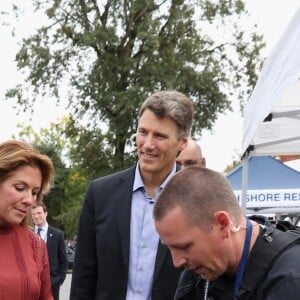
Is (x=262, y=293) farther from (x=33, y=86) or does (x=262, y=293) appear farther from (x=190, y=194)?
(x=33, y=86)

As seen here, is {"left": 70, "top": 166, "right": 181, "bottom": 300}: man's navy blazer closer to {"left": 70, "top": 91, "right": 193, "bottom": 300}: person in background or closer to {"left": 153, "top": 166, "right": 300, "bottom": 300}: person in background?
{"left": 70, "top": 91, "right": 193, "bottom": 300}: person in background

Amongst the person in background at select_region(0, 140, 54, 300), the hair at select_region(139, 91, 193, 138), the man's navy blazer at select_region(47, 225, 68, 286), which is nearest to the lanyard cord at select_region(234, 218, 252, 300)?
the hair at select_region(139, 91, 193, 138)

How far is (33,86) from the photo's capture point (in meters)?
25.4

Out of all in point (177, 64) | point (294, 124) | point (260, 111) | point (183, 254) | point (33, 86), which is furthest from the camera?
point (33, 86)

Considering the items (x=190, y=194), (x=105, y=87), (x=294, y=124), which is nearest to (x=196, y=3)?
(x=105, y=87)

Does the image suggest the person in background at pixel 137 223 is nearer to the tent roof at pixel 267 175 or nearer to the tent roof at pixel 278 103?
the tent roof at pixel 278 103

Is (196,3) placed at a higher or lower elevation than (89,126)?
higher

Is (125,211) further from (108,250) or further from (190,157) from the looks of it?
(190,157)

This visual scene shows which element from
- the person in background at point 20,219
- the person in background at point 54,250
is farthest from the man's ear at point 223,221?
the person in background at point 54,250

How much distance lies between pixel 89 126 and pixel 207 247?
23285 mm

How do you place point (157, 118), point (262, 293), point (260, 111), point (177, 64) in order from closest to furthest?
point (262, 293), point (157, 118), point (260, 111), point (177, 64)

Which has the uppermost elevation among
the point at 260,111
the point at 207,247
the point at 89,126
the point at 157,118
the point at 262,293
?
the point at 89,126

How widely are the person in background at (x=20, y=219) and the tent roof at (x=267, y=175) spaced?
21.6 feet

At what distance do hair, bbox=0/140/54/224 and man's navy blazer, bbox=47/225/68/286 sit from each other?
21.8 feet
